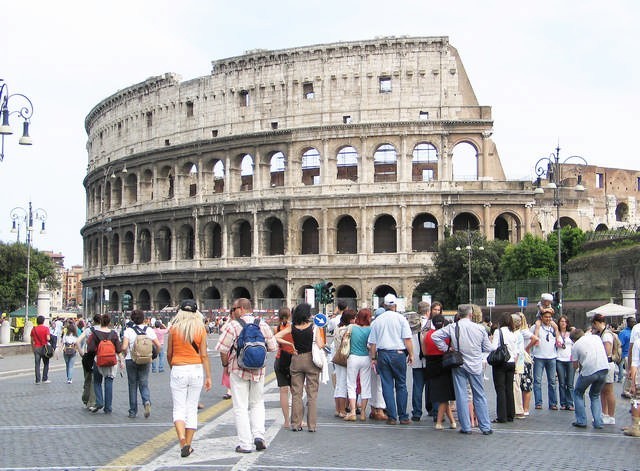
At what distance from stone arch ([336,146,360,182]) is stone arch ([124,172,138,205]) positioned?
15.4 metres

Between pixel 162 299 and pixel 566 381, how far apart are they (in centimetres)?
4545

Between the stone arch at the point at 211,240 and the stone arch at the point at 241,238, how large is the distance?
4.53 feet

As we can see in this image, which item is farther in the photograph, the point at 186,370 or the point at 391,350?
the point at 391,350

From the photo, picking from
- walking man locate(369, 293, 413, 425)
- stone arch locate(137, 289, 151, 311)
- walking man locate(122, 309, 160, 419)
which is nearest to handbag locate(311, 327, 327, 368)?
walking man locate(369, 293, 413, 425)

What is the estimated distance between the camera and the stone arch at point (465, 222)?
5000cm

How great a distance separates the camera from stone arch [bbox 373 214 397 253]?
50500mm

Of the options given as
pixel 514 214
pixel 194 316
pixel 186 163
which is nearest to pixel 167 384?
pixel 194 316

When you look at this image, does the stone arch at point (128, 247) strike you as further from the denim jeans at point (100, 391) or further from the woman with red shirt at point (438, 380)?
the woman with red shirt at point (438, 380)

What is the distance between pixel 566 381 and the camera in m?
12.7

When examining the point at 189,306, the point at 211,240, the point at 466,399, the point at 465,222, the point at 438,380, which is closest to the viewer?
the point at 189,306

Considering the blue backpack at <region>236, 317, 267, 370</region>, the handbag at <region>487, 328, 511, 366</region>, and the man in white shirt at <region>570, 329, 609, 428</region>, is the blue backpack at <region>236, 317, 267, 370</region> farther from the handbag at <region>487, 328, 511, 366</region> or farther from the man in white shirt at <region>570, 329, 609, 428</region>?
the man in white shirt at <region>570, 329, 609, 428</region>

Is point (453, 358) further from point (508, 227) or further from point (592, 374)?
point (508, 227)

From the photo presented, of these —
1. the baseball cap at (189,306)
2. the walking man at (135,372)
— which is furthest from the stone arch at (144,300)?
the baseball cap at (189,306)

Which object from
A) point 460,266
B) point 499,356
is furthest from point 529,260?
point 499,356
